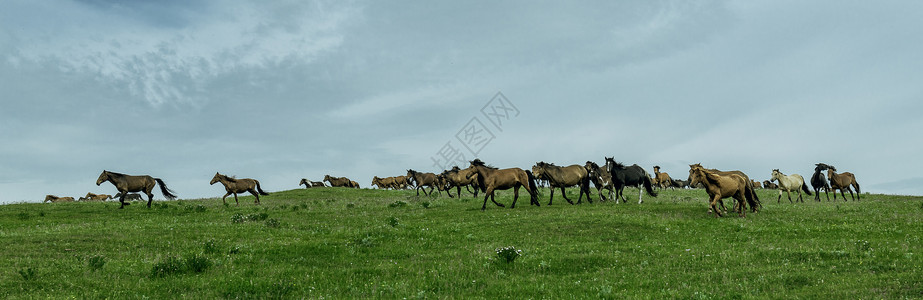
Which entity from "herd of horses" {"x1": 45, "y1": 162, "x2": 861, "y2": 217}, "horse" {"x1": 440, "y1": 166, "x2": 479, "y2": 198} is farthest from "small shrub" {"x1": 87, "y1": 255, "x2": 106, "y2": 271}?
"horse" {"x1": 440, "y1": 166, "x2": 479, "y2": 198}

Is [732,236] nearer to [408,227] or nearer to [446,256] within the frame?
[446,256]

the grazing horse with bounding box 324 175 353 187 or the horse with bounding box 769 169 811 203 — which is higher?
the grazing horse with bounding box 324 175 353 187

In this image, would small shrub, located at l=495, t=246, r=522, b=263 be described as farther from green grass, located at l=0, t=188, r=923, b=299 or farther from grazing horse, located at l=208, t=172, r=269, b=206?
grazing horse, located at l=208, t=172, r=269, b=206

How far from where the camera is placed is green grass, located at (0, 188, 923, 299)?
11.5m

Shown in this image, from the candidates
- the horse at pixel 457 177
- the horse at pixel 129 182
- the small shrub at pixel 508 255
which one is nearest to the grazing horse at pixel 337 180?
the horse at pixel 457 177

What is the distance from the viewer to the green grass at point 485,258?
1153 cm

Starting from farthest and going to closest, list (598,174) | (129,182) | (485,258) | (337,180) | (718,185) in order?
(337,180) < (129,182) < (598,174) < (718,185) < (485,258)

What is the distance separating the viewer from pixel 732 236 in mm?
18344

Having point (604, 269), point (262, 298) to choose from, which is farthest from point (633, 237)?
point (262, 298)

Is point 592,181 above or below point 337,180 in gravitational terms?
below

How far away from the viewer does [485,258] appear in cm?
1472

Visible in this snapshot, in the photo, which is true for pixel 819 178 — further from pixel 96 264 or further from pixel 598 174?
pixel 96 264

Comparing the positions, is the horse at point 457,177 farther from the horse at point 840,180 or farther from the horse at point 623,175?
the horse at point 840,180

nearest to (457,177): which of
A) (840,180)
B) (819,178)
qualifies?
(819,178)
